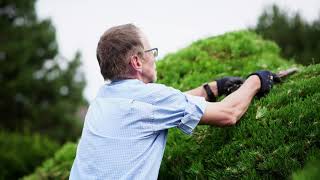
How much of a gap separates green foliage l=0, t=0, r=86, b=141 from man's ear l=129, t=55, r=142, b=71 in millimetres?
25638

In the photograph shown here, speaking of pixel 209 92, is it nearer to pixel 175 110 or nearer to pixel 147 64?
pixel 147 64

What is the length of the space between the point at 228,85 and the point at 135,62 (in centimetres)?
146

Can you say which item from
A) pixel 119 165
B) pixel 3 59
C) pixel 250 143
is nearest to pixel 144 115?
pixel 119 165

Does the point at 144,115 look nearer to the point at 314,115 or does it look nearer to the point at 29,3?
the point at 314,115

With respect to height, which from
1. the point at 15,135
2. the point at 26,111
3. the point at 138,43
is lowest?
the point at 26,111

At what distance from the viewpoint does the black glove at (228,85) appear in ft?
16.7

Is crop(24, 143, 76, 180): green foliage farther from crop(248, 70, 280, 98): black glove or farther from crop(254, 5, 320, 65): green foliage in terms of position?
crop(254, 5, 320, 65): green foliage

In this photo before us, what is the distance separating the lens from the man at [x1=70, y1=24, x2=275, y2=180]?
3.72 meters

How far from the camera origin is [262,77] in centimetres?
465

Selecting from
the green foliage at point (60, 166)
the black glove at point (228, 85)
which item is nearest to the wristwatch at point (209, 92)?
the black glove at point (228, 85)

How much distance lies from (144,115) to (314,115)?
1471 mm

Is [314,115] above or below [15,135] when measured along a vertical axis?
above

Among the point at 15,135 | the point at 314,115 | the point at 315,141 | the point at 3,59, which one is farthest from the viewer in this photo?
the point at 3,59

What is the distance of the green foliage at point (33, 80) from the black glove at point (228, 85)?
80.6 feet
